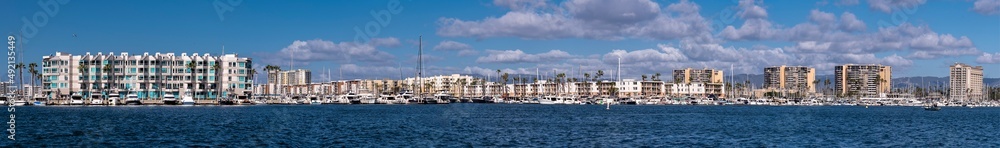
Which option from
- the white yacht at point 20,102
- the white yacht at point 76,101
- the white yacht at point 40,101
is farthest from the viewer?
the white yacht at point 76,101

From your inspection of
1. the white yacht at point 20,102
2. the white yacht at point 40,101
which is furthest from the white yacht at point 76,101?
the white yacht at point 20,102

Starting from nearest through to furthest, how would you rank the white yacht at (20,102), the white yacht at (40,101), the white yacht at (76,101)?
the white yacht at (20,102) → the white yacht at (40,101) → the white yacht at (76,101)

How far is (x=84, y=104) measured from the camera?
181 meters

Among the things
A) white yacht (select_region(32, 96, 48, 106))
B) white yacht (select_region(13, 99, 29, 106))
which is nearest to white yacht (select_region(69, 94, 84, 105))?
white yacht (select_region(32, 96, 48, 106))

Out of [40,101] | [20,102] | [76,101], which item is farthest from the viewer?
[40,101]

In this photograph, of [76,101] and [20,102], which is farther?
[76,101]

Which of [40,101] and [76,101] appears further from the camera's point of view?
[40,101]

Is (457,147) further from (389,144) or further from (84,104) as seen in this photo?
(84,104)

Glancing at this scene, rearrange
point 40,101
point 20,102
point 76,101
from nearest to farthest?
point 20,102, point 76,101, point 40,101

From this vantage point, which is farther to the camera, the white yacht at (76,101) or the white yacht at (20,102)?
the white yacht at (76,101)

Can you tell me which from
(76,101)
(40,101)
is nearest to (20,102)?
(76,101)

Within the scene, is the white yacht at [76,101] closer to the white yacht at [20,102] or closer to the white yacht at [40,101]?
the white yacht at [40,101]

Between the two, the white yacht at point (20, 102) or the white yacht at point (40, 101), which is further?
the white yacht at point (40, 101)

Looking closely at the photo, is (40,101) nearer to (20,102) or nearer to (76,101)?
(76,101)
